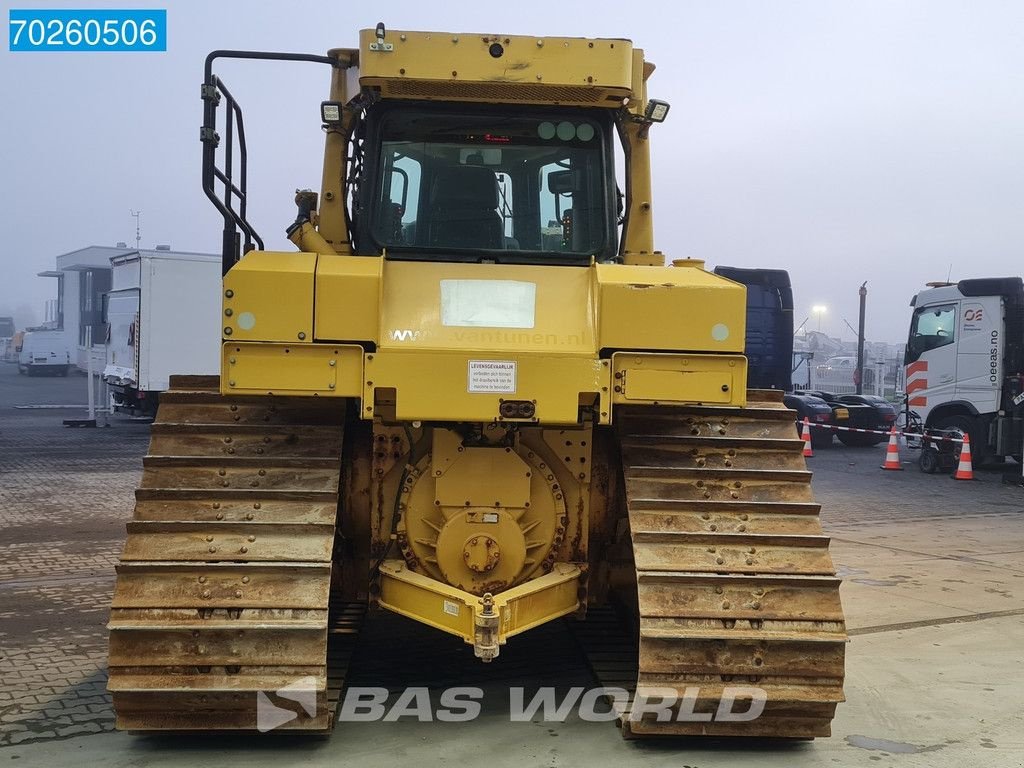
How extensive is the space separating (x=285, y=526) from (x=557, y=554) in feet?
4.49

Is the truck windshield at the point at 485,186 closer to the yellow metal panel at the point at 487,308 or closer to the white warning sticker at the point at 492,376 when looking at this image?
the yellow metal panel at the point at 487,308

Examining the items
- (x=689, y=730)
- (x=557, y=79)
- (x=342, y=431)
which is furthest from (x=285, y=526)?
(x=557, y=79)

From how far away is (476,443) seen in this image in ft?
18.0

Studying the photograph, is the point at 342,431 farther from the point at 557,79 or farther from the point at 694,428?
the point at 557,79

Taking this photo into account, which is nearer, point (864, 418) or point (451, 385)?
point (451, 385)

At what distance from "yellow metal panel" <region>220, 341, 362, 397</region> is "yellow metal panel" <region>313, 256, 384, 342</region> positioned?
7cm

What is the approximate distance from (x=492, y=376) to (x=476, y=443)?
588 mm

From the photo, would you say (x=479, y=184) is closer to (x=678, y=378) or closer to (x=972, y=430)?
(x=678, y=378)

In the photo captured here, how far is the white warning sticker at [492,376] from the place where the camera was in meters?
4.99

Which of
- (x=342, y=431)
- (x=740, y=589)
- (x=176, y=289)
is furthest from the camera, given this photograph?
(x=176, y=289)

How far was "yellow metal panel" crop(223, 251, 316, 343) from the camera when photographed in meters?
5.00

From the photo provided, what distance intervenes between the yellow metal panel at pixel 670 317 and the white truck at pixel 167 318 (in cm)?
1621

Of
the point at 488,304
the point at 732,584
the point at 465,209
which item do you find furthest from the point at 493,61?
the point at 732,584

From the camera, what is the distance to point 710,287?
5.13 meters
